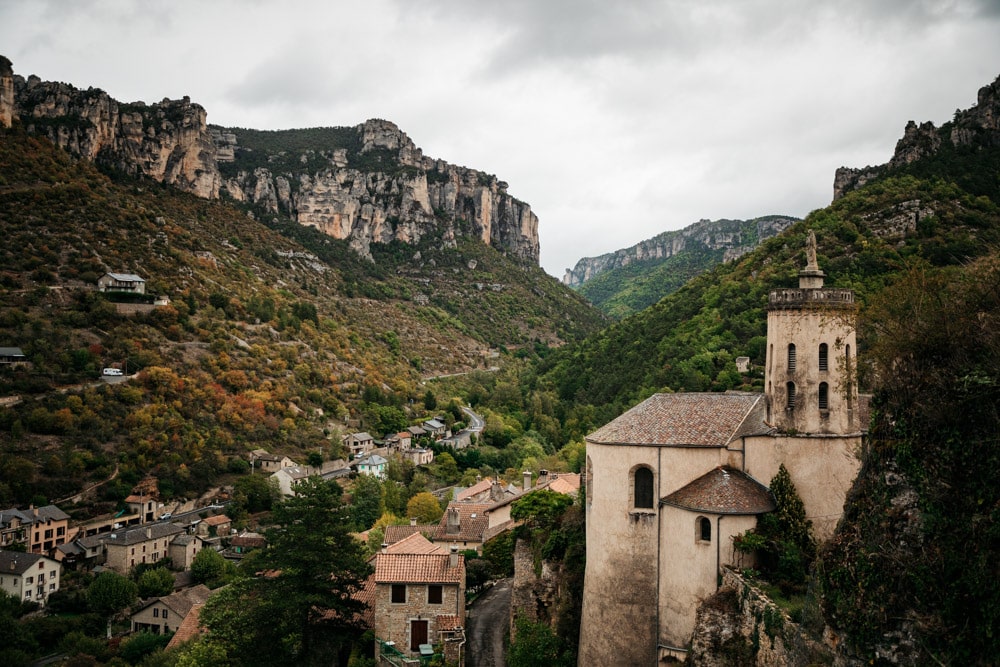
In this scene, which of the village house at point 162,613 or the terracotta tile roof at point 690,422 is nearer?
the terracotta tile roof at point 690,422

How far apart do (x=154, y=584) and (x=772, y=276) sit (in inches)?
2121

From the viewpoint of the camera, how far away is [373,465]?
70.8m

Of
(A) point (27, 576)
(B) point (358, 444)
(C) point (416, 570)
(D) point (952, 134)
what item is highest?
(D) point (952, 134)

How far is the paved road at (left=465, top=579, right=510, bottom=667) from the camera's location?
1068 inches

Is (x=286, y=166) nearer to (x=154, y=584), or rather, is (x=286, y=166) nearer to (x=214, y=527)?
(x=214, y=527)

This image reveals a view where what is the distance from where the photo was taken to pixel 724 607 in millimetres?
19734

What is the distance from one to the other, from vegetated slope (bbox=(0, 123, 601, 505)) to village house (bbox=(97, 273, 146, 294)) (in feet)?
6.29

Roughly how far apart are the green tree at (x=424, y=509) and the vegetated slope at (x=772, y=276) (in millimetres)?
20025

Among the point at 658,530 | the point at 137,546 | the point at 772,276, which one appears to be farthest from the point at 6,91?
the point at 658,530

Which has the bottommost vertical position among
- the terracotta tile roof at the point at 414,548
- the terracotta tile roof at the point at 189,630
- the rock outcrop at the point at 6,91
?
the terracotta tile roof at the point at 189,630

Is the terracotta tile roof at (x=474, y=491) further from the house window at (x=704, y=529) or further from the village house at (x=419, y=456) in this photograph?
the house window at (x=704, y=529)

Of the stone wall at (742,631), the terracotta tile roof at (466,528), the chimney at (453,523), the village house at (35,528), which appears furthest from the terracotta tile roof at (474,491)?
the stone wall at (742,631)

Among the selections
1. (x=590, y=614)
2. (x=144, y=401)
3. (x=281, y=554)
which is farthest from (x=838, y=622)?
(x=144, y=401)

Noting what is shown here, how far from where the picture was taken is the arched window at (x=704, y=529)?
21516 millimetres
